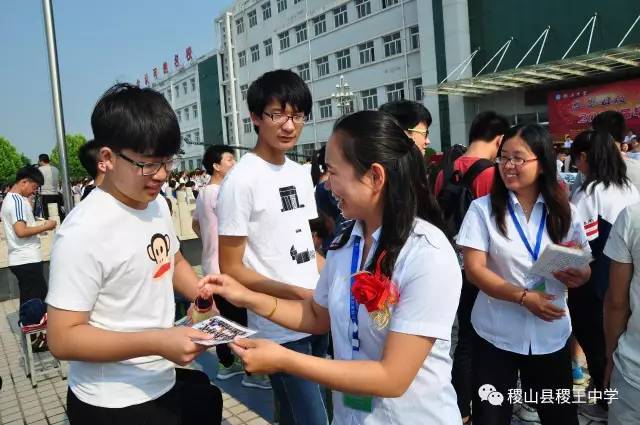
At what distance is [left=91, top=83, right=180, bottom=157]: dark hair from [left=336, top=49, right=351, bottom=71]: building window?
27.6 metres

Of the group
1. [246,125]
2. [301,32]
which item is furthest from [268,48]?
[246,125]

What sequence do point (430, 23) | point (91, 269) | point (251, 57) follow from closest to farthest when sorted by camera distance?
point (91, 269) < point (430, 23) < point (251, 57)

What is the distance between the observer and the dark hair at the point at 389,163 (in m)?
1.36

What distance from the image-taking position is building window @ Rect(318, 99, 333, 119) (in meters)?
29.7

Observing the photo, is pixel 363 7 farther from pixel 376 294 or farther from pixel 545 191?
pixel 376 294

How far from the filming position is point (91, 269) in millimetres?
1449

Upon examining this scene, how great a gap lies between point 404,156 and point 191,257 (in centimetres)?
812

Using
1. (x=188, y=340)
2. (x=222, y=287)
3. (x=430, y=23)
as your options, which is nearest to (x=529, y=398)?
(x=222, y=287)

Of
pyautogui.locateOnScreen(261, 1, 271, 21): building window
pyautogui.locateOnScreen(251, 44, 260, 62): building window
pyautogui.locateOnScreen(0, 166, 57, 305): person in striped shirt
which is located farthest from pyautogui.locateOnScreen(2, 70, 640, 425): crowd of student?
pyautogui.locateOnScreen(251, 44, 260, 62): building window

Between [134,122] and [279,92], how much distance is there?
81 centimetres

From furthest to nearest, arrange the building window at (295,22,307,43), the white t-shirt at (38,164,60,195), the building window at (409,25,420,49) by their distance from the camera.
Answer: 1. the building window at (295,22,307,43)
2. the building window at (409,25,420,49)
3. the white t-shirt at (38,164,60,195)

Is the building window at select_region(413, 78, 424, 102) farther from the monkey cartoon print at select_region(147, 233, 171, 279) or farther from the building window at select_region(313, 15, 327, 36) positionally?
the monkey cartoon print at select_region(147, 233, 171, 279)

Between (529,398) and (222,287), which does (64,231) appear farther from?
(529,398)

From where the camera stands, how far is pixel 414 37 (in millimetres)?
23891
